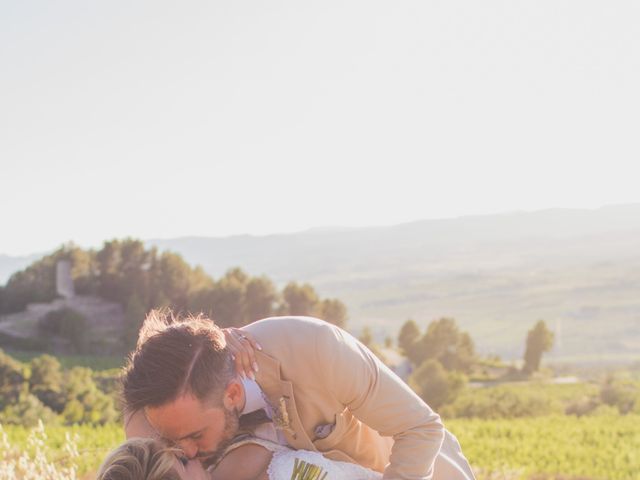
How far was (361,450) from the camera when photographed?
11.4ft

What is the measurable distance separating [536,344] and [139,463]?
51.1 metres

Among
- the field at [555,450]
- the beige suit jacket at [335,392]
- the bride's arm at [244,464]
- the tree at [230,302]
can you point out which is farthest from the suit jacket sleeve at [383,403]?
the tree at [230,302]

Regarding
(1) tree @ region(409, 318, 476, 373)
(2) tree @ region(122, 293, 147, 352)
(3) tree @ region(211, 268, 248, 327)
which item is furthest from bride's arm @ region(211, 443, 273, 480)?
(1) tree @ region(409, 318, 476, 373)

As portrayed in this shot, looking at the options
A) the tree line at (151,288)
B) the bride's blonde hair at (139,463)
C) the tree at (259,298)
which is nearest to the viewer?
the bride's blonde hair at (139,463)

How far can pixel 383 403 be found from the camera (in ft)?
10.5

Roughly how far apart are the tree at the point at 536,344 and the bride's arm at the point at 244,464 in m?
49.3

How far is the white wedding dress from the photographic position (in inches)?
113

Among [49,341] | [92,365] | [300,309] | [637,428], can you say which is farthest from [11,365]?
[49,341]

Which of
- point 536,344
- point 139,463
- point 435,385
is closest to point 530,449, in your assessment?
point 139,463

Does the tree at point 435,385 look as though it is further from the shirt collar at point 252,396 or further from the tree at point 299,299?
the shirt collar at point 252,396

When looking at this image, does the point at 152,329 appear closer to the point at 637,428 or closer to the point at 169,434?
the point at 169,434

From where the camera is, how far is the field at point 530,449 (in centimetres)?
780

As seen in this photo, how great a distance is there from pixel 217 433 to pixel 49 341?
153 ft

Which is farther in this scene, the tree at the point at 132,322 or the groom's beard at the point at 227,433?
the tree at the point at 132,322
